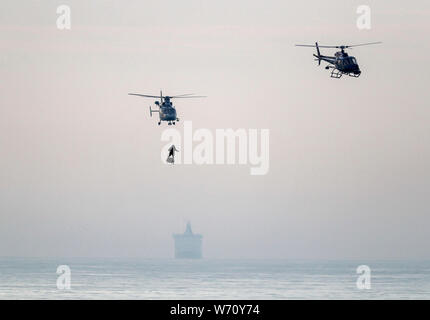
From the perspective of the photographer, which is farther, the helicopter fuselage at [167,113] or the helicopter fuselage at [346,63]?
the helicopter fuselage at [167,113]

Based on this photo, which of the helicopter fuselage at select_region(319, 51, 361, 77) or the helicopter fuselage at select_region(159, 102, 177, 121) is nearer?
the helicopter fuselage at select_region(319, 51, 361, 77)

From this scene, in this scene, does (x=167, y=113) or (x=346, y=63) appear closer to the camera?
(x=346, y=63)

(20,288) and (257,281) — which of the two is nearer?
(20,288)

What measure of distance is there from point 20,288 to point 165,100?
200 ft
